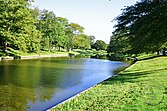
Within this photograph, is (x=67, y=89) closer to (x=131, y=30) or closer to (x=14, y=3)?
(x=131, y=30)

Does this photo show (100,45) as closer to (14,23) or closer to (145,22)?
(14,23)

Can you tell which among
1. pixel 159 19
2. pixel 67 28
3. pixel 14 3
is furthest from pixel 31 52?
pixel 159 19

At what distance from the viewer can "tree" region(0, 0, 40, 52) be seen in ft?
147

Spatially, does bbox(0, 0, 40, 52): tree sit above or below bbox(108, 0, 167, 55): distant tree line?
above

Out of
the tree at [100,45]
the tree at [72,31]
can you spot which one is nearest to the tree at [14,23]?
the tree at [72,31]

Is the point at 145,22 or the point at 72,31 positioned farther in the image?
the point at 72,31

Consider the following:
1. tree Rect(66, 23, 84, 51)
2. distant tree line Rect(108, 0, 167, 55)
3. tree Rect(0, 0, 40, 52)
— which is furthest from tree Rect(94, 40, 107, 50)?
distant tree line Rect(108, 0, 167, 55)

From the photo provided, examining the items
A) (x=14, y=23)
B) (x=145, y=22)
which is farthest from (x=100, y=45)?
(x=145, y=22)

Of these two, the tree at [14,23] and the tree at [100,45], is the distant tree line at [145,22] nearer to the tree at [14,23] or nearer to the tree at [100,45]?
the tree at [14,23]

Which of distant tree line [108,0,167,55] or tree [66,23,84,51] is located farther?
tree [66,23,84,51]

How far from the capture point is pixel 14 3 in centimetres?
4734

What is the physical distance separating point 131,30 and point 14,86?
27.5 ft

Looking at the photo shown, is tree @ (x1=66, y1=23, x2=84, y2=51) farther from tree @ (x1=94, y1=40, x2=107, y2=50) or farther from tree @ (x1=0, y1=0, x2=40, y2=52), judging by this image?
tree @ (x1=0, y1=0, x2=40, y2=52)

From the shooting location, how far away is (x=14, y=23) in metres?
46.1
